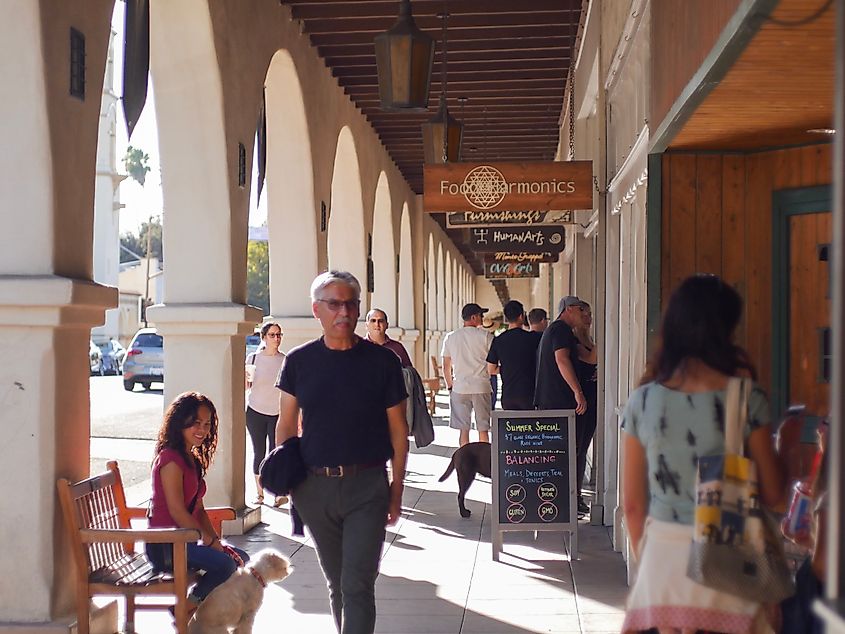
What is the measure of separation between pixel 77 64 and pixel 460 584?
143 inches

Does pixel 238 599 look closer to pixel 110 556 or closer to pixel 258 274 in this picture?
pixel 110 556

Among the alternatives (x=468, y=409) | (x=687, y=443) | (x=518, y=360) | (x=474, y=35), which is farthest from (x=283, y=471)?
(x=474, y=35)

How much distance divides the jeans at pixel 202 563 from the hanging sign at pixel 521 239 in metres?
10.6

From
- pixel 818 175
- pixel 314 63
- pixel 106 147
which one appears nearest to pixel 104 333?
pixel 106 147

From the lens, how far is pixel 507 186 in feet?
28.2

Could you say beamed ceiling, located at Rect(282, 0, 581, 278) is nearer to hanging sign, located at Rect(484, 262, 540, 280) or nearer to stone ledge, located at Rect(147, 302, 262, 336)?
stone ledge, located at Rect(147, 302, 262, 336)

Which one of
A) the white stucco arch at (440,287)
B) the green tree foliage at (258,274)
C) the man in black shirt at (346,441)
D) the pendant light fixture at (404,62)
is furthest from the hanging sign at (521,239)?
the green tree foliage at (258,274)

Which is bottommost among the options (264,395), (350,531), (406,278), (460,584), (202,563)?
(460,584)

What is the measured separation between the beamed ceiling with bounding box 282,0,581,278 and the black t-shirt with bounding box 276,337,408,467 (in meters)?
6.27

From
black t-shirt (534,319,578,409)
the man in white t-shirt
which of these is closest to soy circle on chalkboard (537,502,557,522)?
black t-shirt (534,319,578,409)

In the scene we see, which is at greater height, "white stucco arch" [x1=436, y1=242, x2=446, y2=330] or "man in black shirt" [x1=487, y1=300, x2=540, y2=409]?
"white stucco arch" [x1=436, y1=242, x2=446, y2=330]

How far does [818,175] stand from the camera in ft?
17.9

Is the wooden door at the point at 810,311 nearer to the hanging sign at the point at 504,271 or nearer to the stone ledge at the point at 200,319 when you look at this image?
the stone ledge at the point at 200,319

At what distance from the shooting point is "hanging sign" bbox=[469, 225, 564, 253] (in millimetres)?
15961
